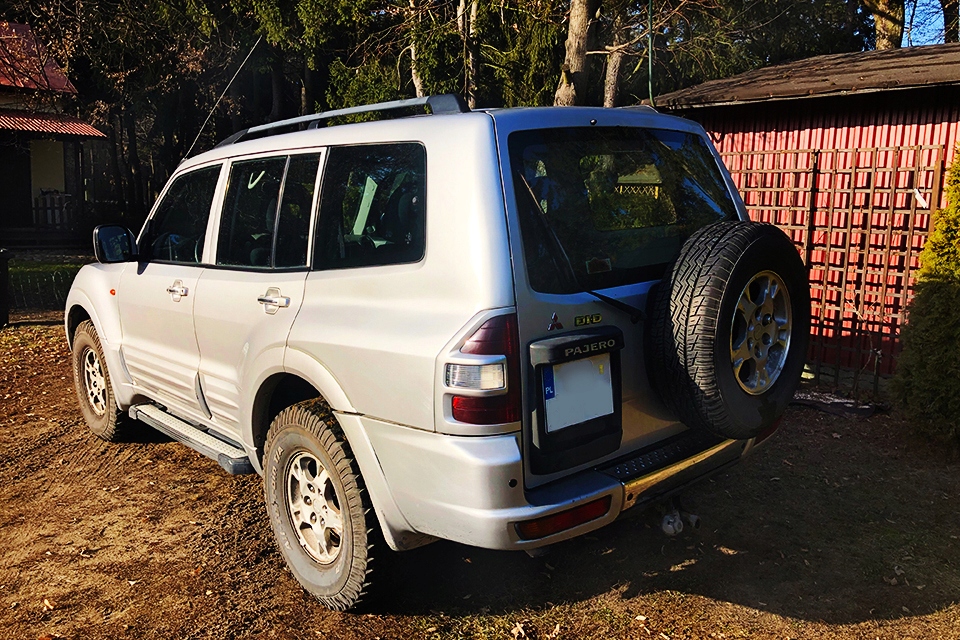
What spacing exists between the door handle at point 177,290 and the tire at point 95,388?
4.25 ft

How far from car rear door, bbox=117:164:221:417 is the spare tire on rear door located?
97.5 inches

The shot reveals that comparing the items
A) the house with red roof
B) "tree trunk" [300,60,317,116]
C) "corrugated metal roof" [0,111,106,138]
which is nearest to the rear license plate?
"tree trunk" [300,60,317,116]

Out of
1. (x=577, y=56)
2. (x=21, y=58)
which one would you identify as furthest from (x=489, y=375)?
(x=21, y=58)

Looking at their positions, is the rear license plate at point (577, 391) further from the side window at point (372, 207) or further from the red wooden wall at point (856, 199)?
the red wooden wall at point (856, 199)

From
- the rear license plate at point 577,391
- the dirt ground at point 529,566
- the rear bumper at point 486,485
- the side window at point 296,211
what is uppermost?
the side window at point 296,211

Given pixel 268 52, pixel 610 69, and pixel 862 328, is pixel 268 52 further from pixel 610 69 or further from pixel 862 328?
pixel 862 328

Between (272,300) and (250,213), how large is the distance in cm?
66

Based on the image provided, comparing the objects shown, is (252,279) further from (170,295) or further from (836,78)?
(836,78)

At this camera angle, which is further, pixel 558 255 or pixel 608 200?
pixel 608 200

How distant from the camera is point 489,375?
112 inches

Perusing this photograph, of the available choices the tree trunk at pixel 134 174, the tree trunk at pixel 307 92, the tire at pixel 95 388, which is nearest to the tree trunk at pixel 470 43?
the tree trunk at pixel 307 92

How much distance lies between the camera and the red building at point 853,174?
735 cm

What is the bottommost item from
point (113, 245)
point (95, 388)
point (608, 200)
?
point (95, 388)

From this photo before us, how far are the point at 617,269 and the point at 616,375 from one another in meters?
0.42
